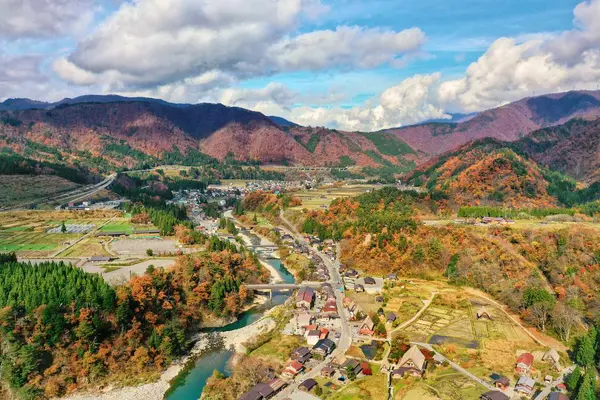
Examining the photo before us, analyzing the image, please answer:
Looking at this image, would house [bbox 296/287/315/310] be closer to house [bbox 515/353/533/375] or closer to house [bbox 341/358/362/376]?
house [bbox 341/358/362/376]

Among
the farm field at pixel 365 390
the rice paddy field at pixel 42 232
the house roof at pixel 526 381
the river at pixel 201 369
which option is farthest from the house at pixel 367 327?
the rice paddy field at pixel 42 232

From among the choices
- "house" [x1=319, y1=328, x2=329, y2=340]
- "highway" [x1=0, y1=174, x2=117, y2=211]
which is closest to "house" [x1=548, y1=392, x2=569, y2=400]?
"house" [x1=319, y1=328, x2=329, y2=340]

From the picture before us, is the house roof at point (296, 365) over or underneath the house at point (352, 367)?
over

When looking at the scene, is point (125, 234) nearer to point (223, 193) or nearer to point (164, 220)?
point (164, 220)

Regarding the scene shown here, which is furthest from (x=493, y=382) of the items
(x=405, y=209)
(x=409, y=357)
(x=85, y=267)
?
(x=405, y=209)

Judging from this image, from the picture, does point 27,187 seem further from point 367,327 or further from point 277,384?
point 277,384

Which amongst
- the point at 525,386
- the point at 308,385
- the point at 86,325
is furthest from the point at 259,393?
the point at 525,386

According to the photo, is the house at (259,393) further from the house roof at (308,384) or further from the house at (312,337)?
the house at (312,337)
